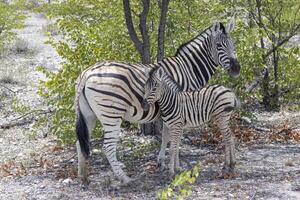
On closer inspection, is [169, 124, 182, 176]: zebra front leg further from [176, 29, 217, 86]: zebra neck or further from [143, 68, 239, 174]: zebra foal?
[176, 29, 217, 86]: zebra neck

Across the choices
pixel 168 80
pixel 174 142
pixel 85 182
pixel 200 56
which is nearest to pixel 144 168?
pixel 174 142

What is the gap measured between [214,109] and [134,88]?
3.87 feet

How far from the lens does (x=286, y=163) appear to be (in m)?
7.63

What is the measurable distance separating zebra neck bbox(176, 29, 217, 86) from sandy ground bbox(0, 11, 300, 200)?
1.30 m

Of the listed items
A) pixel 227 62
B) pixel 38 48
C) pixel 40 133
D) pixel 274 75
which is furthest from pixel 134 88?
pixel 38 48

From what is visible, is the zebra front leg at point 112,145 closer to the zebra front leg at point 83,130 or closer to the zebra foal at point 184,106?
the zebra front leg at point 83,130

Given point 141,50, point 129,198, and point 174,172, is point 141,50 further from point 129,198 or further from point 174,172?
point 129,198

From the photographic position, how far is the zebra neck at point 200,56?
8055 millimetres

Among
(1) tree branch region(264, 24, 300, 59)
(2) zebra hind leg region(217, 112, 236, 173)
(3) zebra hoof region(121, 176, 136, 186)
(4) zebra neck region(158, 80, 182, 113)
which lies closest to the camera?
(3) zebra hoof region(121, 176, 136, 186)

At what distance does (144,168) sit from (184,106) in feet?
3.75

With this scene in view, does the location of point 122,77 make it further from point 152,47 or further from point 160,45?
point 152,47

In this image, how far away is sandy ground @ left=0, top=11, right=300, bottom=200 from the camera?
6711 millimetres

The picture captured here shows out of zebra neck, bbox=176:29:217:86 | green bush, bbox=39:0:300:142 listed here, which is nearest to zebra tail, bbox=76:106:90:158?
green bush, bbox=39:0:300:142

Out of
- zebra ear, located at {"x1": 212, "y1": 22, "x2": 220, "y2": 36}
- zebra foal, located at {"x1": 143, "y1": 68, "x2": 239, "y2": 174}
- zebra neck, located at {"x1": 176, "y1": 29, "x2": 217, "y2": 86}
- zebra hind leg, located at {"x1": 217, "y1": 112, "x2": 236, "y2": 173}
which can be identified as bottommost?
zebra hind leg, located at {"x1": 217, "y1": 112, "x2": 236, "y2": 173}
